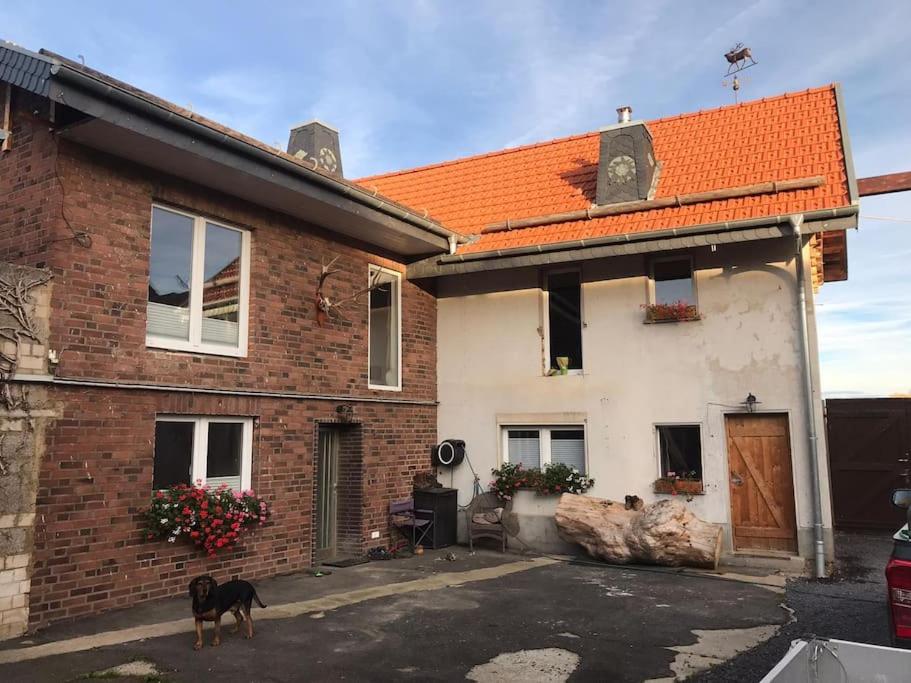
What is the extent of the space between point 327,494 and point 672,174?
25.1 feet

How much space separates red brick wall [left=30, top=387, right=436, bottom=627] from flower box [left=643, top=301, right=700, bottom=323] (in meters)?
5.17

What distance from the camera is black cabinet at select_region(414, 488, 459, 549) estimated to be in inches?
432

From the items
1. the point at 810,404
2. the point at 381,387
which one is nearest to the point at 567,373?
the point at 381,387

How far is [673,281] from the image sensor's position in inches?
419

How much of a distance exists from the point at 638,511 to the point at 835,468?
4.97 metres

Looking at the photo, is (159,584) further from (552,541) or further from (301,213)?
(552,541)

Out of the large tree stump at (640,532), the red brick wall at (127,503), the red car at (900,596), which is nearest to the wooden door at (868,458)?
the large tree stump at (640,532)

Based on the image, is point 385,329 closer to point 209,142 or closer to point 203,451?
point 203,451

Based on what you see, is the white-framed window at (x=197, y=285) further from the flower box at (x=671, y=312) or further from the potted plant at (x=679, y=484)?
the potted plant at (x=679, y=484)

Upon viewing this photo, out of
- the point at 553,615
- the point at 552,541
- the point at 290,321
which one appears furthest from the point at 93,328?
the point at 552,541

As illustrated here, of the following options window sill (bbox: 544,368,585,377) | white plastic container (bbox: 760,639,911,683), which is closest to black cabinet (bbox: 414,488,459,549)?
window sill (bbox: 544,368,585,377)

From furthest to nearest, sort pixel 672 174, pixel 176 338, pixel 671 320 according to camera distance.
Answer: pixel 672 174 < pixel 671 320 < pixel 176 338

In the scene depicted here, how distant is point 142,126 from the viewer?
681 centimetres

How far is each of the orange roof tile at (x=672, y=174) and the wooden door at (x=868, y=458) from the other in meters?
4.84
